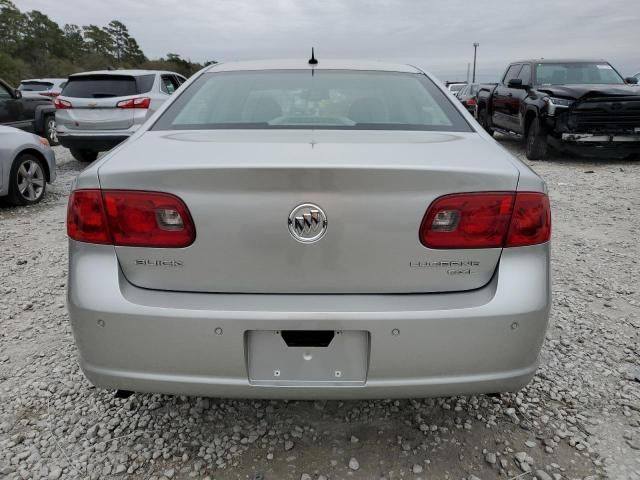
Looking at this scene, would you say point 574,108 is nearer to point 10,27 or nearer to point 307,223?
point 307,223

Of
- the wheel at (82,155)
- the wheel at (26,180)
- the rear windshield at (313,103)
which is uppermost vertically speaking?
the rear windshield at (313,103)

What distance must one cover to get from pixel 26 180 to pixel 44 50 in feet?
173

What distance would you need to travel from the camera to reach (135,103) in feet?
28.1

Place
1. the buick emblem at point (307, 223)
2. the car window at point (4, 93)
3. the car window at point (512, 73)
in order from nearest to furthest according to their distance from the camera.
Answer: the buick emblem at point (307, 223), the car window at point (4, 93), the car window at point (512, 73)

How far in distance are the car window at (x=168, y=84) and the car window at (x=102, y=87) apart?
684mm

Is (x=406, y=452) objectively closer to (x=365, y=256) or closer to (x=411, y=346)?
(x=411, y=346)

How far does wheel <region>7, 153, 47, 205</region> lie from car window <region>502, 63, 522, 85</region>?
9.20 metres

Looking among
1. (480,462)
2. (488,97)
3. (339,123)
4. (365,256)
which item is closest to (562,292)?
(480,462)

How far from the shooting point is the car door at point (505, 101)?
10875 mm

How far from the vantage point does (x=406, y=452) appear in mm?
2137

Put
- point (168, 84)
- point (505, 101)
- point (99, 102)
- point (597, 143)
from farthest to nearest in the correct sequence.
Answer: point (505, 101) → point (168, 84) → point (597, 143) → point (99, 102)

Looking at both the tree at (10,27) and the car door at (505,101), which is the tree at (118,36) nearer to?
the tree at (10,27)

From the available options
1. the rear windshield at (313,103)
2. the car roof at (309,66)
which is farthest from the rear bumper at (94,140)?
the rear windshield at (313,103)

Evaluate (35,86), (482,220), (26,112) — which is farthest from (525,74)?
(35,86)
